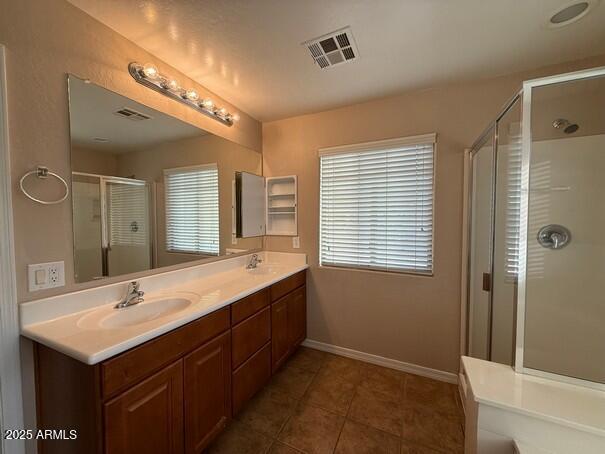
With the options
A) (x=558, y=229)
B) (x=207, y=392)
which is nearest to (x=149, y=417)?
(x=207, y=392)

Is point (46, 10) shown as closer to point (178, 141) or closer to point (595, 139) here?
point (178, 141)

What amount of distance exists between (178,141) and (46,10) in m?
0.78

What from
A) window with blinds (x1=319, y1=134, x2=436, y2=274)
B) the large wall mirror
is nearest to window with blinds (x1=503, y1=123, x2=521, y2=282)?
window with blinds (x1=319, y1=134, x2=436, y2=274)

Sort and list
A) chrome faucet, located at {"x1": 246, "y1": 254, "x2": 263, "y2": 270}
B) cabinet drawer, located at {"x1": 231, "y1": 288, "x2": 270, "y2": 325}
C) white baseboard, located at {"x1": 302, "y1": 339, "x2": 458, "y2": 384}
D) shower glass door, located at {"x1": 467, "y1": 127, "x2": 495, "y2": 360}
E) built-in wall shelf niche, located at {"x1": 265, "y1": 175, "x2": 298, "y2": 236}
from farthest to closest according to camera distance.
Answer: built-in wall shelf niche, located at {"x1": 265, "y1": 175, "x2": 298, "y2": 236}
chrome faucet, located at {"x1": 246, "y1": 254, "x2": 263, "y2": 270}
white baseboard, located at {"x1": 302, "y1": 339, "x2": 458, "y2": 384}
shower glass door, located at {"x1": 467, "y1": 127, "x2": 495, "y2": 360}
cabinet drawer, located at {"x1": 231, "y1": 288, "x2": 270, "y2": 325}

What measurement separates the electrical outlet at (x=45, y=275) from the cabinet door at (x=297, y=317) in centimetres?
145

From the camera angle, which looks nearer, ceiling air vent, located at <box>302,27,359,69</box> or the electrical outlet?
the electrical outlet

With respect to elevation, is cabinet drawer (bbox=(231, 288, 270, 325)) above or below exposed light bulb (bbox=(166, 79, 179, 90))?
below

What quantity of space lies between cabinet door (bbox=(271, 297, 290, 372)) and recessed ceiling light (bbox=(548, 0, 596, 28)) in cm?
239

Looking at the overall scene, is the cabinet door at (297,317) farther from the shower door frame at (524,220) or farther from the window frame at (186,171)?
the shower door frame at (524,220)

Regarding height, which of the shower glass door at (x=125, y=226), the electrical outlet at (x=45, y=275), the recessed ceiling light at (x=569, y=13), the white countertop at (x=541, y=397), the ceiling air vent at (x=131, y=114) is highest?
the recessed ceiling light at (x=569, y=13)

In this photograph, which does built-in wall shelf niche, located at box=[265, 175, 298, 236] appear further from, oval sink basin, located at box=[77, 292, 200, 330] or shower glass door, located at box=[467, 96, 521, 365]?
shower glass door, located at box=[467, 96, 521, 365]

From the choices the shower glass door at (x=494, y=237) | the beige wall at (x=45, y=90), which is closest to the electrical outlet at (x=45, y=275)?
the beige wall at (x=45, y=90)

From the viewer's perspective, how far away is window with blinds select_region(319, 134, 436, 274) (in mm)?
1974

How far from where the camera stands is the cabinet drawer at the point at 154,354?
87cm
